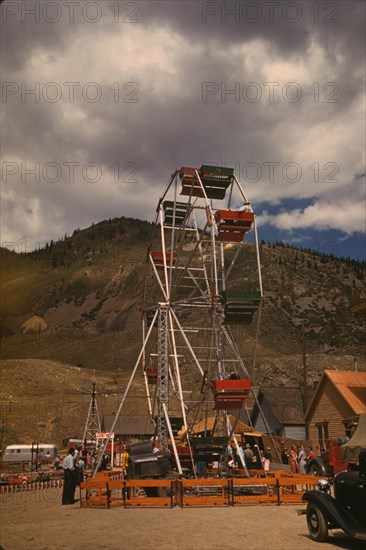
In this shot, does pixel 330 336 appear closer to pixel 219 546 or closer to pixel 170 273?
pixel 170 273

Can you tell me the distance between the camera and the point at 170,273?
32.8 m

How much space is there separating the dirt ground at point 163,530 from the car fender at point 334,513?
1.46 ft

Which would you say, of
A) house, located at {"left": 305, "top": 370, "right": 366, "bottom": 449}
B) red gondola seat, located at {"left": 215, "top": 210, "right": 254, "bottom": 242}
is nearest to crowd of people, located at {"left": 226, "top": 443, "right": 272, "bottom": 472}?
house, located at {"left": 305, "top": 370, "right": 366, "bottom": 449}

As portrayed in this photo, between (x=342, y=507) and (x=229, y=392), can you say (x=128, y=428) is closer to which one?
(x=229, y=392)

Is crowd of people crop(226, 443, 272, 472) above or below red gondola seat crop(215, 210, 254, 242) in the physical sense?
below

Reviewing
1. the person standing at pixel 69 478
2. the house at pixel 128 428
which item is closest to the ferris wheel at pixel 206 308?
the person standing at pixel 69 478

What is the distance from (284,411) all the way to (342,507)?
3938cm

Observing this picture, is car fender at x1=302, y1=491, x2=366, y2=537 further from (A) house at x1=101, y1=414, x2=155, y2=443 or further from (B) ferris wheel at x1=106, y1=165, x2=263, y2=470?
(A) house at x1=101, y1=414, x2=155, y2=443

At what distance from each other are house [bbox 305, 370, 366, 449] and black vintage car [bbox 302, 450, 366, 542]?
23.6 m

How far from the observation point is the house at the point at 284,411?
48031 millimetres

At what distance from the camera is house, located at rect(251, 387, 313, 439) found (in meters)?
48.0

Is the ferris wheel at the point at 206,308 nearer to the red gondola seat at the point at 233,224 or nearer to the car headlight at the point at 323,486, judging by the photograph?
the red gondola seat at the point at 233,224

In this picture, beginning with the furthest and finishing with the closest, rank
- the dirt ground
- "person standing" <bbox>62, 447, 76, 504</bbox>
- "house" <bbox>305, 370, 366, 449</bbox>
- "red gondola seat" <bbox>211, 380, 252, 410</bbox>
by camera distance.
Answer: "house" <bbox>305, 370, 366, 449</bbox>, "red gondola seat" <bbox>211, 380, 252, 410</bbox>, "person standing" <bbox>62, 447, 76, 504</bbox>, the dirt ground


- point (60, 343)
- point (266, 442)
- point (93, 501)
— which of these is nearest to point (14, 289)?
point (93, 501)
